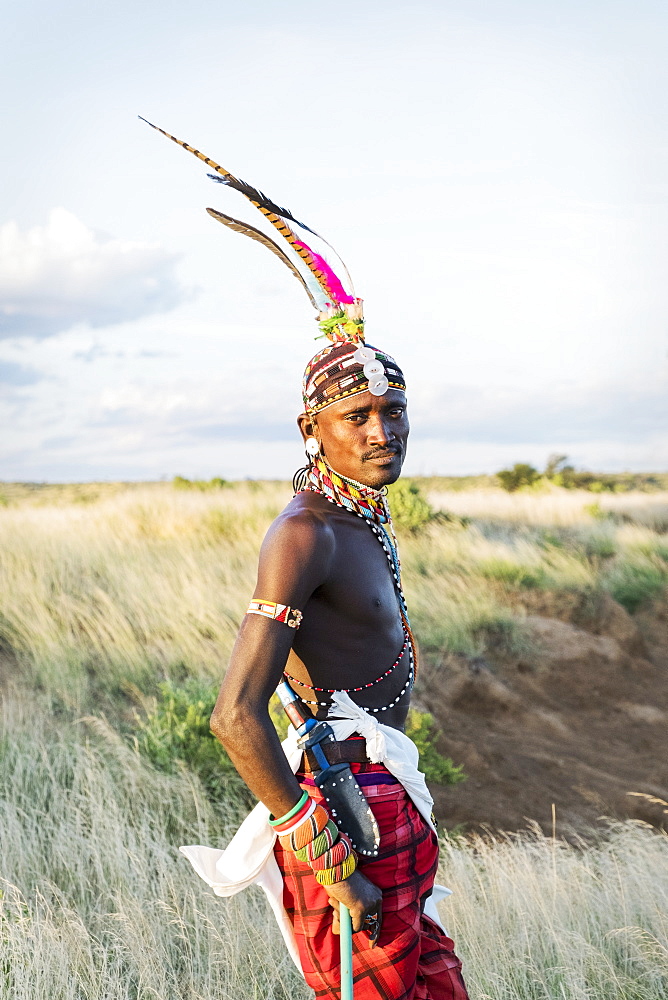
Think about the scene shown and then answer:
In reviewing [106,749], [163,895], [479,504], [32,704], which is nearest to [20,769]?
[106,749]

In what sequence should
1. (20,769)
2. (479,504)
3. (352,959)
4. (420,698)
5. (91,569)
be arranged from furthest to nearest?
(479,504), (91,569), (420,698), (20,769), (352,959)

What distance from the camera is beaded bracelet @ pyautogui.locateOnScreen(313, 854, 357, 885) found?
2117 mm

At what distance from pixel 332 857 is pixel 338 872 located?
39mm

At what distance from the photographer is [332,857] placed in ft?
6.93

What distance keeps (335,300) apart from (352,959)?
1.75 m

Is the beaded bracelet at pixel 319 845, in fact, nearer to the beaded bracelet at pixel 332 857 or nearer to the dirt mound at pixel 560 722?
the beaded bracelet at pixel 332 857

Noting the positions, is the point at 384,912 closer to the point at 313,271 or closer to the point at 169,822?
the point at 313,271

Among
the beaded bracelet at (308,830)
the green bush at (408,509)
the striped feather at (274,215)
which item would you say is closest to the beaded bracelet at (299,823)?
the beaded bracelet at (308,830)

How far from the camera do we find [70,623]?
7395 mm

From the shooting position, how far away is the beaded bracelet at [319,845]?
6.90 feet

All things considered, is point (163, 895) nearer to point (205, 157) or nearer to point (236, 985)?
point (236, 985)

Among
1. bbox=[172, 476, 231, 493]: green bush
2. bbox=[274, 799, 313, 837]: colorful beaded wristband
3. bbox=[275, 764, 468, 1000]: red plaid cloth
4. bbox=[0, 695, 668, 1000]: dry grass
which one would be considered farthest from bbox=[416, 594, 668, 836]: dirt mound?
bbox=[172, 476, 231, 493]: green bush

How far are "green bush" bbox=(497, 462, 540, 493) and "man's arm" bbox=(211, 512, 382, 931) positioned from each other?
822 inches

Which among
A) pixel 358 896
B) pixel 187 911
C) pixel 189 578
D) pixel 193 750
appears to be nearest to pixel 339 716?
pixel 358 896
